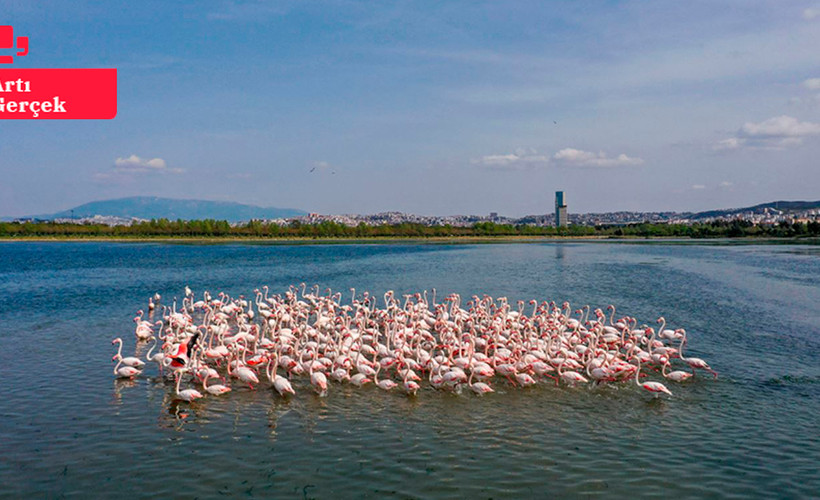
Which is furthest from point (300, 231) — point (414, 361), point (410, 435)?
point (410, 435)

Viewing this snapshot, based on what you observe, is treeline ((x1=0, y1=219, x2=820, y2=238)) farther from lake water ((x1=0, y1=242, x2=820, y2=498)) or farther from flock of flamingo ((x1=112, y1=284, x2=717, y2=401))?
flock of flamingo ((x1=112, y1=284, x2=717, y2=401))

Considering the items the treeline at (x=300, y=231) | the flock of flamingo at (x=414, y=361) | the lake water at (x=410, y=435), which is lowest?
the lake water at (x=410, y=435)

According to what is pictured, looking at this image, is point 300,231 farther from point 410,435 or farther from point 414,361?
point 410,435

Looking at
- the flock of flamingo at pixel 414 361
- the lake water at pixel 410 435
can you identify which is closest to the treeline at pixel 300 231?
the lake water at pixel 410 435

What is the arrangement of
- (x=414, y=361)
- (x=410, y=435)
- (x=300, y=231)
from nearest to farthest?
1. (x=410, y=435)
2. (x=414, y=361)
3. (x=300, y=231)

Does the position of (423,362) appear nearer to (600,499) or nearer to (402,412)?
(402,412)

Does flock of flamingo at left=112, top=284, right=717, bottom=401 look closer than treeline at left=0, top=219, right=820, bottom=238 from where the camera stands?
Yes

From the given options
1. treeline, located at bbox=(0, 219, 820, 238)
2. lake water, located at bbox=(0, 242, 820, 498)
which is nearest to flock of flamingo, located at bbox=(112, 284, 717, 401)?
lake water, located at bbox=(0, 242, 820, 498)

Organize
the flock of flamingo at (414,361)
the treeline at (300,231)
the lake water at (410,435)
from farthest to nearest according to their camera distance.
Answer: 1. the treeline at (300,231)
2. the flock of flamingo at (414,361)
3. the lake water at (410,435)

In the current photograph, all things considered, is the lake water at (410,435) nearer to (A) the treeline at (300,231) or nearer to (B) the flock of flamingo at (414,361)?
(B) the flock of flamingo at (414,361)

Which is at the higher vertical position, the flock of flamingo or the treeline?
the treeline

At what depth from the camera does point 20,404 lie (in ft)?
47.6

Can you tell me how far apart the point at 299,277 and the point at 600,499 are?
144 feet

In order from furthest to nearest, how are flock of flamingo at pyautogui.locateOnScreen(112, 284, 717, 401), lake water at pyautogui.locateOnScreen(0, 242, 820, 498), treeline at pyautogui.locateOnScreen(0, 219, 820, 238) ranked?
treeline at pyautogui.locateOnScreen(0, 219, 820, 238)
flock of flamingo at pyautogui.locateOnScreen(112, 284, 717, 401)
lake water at pyautogui.locateOnScreen(0, 242, 820, 498)
